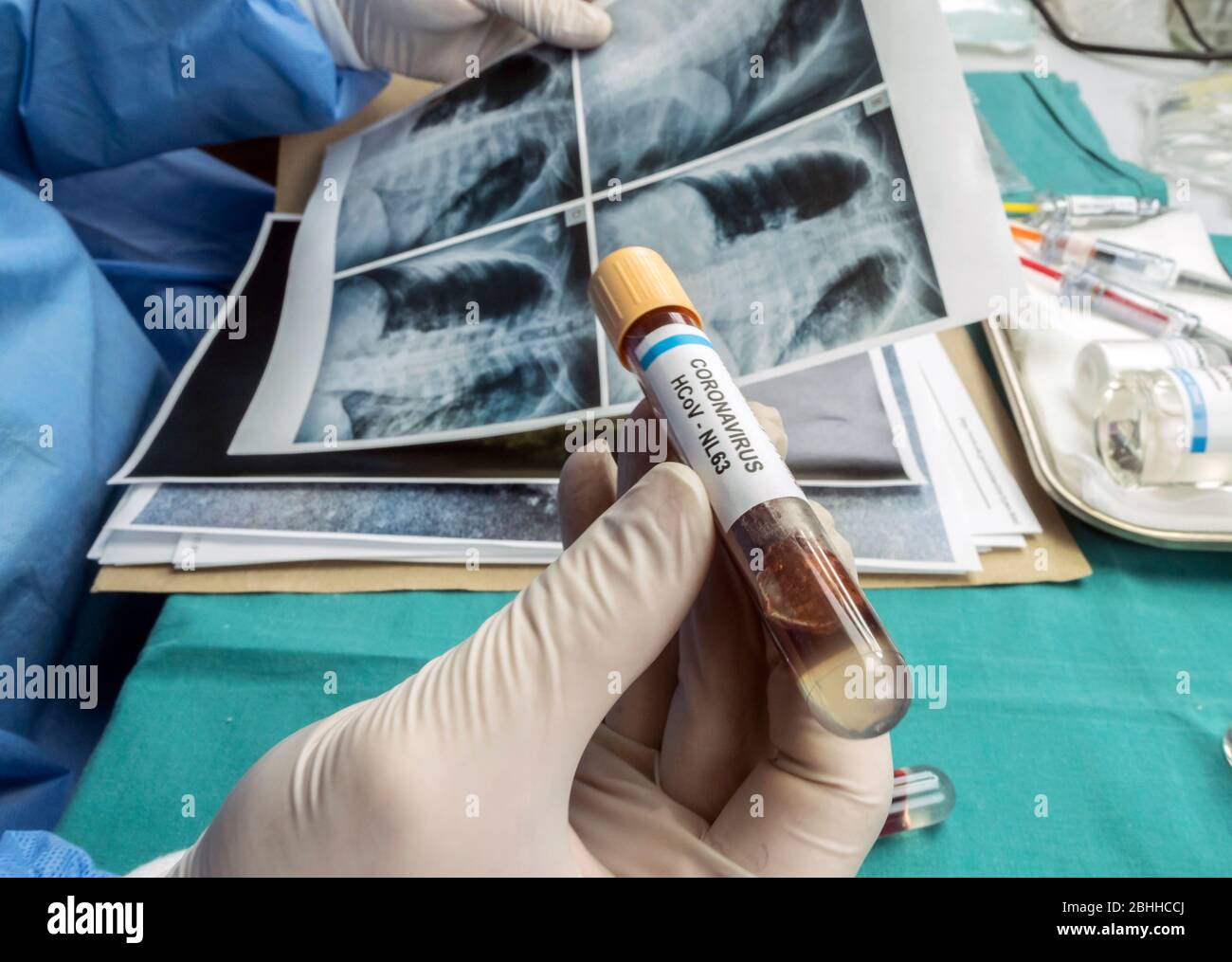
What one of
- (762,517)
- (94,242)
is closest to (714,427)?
(762,517)

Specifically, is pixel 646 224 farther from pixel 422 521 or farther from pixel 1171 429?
pixel 1171 429

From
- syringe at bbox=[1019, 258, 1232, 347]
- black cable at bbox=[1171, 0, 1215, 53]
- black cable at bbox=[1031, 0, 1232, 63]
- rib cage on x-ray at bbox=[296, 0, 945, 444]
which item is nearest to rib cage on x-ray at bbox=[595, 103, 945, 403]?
rib cage on x-ray at bbox=[296, 0, 945, 444]

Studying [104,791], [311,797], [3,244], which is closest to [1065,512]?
[311,797]

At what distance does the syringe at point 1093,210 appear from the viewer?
2.57 feet

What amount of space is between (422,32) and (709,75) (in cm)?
29

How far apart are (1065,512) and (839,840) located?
0.33 metres

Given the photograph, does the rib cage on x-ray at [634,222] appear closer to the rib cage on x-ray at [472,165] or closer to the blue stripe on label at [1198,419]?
the rib cage on x-ray at [472,165]

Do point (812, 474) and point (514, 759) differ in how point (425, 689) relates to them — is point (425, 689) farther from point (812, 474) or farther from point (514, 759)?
point (812, 474)

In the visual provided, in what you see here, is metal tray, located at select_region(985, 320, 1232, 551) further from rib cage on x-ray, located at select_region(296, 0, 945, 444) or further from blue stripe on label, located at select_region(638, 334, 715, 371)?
blue stripe on label, located at select_region(638, 334, 715, 371)

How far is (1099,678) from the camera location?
20.2 inches

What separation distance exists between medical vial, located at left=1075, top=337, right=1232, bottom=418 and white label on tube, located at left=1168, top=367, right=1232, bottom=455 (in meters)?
0.05

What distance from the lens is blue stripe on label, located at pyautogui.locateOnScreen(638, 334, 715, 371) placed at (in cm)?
39

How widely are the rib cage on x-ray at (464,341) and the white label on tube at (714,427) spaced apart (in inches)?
8.4

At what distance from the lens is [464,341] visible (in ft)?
2.11
